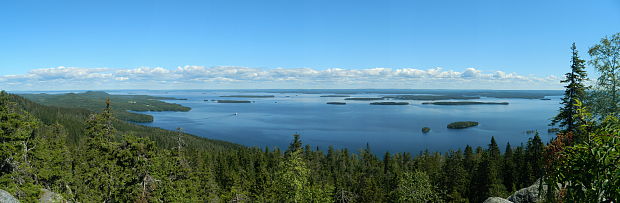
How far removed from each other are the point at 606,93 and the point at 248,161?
8060 cm

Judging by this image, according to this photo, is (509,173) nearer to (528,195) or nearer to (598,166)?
(528,195)

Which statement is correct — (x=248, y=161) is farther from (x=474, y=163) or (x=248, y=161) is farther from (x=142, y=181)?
(x=142, y=181)

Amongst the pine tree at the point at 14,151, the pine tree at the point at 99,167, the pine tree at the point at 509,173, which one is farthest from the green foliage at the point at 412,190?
the pine tree at the point at 509,173

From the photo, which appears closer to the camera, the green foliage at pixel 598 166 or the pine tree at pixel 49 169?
the green foliage at pixel 598 166

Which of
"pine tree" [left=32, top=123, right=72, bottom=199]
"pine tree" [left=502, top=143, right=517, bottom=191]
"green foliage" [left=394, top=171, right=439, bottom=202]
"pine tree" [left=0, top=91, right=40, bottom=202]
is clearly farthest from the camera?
"pine tree" [left=502, top=143, right=517, bottom=191]

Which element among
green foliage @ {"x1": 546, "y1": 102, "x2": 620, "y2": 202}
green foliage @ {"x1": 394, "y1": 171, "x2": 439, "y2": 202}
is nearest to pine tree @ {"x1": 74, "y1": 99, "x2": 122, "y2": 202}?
green foliage @ {"x1": 546, "y1": 102, "x2": 620, "y2": 202}

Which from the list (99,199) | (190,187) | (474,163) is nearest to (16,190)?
(99,199)

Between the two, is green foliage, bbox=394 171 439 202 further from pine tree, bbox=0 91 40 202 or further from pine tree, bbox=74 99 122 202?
pine tree, bbox=0 91 40 202

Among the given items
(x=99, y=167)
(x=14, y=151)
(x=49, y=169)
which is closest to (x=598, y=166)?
(x=99, y=167)

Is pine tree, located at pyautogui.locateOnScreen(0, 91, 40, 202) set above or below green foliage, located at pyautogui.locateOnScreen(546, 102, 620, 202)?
below

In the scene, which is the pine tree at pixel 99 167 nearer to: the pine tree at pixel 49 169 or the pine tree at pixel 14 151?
the pine tree at pixel 49 169

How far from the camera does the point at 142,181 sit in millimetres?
25312

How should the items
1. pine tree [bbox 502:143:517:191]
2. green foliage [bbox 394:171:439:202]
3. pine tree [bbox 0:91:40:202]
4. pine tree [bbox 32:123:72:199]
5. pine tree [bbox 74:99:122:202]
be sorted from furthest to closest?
1. pine tree [bbox 502:143:517:191]
2. green foliage [bbox 394:171:439:202]
3. pine tree [bbox 32:123:72:199]
4. pine tree [bbox 74:99:122:202]
5. pine tree [bbox 0:91:40:202]

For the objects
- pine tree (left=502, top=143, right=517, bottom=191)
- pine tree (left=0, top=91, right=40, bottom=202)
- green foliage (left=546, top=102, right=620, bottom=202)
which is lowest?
pine tree (left=502, top=143, right=517, bottom=191)
